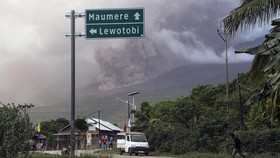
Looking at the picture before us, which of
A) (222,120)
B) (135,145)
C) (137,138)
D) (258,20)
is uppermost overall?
(258,20)

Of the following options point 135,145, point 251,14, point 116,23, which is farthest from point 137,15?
point 135,145

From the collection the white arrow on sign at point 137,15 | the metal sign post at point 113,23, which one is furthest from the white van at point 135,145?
the white arrow on sign at point 137,15

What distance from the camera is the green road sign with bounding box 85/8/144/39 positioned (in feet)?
64.7

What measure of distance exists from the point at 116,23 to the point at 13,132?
580cm

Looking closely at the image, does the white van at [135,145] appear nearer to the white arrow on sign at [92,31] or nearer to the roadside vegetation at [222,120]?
the roadside vegetation at [222,120]

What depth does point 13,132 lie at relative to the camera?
18.6m

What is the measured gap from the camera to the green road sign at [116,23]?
19.7 metres

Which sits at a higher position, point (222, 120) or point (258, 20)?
point (258, 20)

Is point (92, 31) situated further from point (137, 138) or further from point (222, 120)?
point (137, 138)

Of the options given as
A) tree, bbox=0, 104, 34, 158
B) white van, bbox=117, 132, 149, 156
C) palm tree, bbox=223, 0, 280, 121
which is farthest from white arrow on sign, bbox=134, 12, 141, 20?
white van, bbox=117, 132, 149, 156

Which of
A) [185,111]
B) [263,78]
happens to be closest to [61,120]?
[185,111]

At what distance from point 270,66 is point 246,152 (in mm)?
22808

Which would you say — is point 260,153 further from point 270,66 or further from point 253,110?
point 270,66

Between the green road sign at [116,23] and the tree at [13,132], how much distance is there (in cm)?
440
